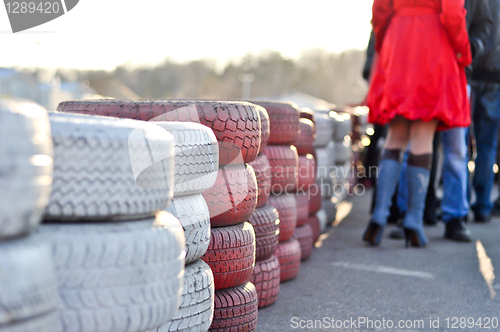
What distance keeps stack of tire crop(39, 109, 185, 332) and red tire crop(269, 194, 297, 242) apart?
4.83 ft

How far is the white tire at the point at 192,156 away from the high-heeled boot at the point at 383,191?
2111mm

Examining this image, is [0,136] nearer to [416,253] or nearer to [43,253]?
[43,253]

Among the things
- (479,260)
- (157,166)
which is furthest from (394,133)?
(157,166)

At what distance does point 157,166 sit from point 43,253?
35 centimetres

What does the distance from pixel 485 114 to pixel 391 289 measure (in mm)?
2669

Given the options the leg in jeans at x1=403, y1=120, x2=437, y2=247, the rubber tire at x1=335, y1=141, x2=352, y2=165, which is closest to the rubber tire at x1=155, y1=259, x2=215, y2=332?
the leg in jeans at x1=403, y1=120, x2=437, y2=247

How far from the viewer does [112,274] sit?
1138mm

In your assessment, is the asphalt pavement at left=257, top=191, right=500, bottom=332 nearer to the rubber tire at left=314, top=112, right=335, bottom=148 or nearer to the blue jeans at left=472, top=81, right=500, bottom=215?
the rubber tire at left=314, top=112, right=335, bottom=148

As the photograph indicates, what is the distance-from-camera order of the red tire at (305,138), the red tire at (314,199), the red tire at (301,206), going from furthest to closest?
1. the red tire at (314,199)
2. the red tire at (305,138)
3. the red tire at (301,206)

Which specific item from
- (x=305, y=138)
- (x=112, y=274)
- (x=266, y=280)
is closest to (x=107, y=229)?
(x=112, y=274)

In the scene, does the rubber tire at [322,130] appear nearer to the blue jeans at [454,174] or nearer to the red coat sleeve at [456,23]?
the blue jeans at [454,174]

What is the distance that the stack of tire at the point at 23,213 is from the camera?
914 mm

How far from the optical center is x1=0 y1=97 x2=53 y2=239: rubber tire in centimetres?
91

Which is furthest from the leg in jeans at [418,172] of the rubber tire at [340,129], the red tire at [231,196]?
the red tire at [231,196]
